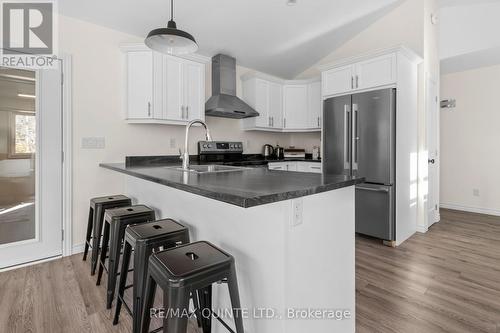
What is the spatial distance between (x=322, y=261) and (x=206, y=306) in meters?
0.70

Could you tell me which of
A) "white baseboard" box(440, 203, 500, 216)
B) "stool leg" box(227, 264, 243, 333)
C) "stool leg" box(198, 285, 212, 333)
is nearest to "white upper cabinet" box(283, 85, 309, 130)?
"white baseboard" box(440, 203, 500, 216)

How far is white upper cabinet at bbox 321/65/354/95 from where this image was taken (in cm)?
332

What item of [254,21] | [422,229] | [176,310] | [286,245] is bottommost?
[422,229]

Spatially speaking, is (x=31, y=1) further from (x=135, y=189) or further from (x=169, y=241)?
(x=169, y=241)

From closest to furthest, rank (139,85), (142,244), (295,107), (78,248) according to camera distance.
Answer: (142,244) < (78,248) < (139,85) < (295,107)

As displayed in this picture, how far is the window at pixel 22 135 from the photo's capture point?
2.48 m

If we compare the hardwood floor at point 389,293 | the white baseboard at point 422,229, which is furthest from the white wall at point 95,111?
the white baseboard at point 422,229

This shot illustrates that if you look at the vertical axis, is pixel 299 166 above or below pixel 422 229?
above

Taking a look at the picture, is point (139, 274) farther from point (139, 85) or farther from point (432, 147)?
point (432, 147)

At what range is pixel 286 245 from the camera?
112 cm

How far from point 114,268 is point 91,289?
1.68 ft

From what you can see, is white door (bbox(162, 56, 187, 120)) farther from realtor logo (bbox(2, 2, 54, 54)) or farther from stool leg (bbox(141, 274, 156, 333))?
stool leg (bbox(141, 274, 156, 333))

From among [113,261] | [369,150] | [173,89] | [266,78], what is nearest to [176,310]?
[113,261]

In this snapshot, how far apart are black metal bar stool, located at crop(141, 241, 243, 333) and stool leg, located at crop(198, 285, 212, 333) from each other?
287mm
